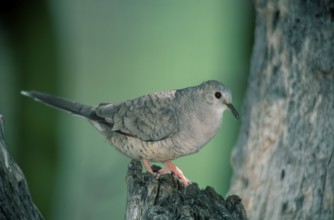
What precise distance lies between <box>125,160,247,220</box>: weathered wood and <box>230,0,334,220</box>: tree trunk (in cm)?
108

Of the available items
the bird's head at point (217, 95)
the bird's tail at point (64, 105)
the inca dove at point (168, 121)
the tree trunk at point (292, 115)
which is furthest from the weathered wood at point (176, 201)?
the bird's tail at point (64, 105)

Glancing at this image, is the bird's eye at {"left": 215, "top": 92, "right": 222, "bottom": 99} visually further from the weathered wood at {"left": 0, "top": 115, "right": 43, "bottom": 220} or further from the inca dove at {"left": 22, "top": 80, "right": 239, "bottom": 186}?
the weathered wood at {"left": 0, "top": 115, "right": 43, "bottom": 220}

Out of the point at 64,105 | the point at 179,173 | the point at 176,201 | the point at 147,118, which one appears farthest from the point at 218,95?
the point at 64,105

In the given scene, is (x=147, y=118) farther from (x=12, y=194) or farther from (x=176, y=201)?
(x=12, y=194)

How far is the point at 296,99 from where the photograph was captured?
596cm

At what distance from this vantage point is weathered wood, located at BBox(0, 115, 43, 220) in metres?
4.40

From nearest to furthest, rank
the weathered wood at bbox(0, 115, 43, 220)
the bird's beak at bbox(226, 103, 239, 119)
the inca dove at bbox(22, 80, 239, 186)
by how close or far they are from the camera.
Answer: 1. the weathered wood at bbox(0, 115, 43, 220)
2. the bird's beak at bbox(226, 103, 239, 119)
3. the inca dove at bbox(22, 80, 239, 186)

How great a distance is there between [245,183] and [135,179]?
1798 millimetres

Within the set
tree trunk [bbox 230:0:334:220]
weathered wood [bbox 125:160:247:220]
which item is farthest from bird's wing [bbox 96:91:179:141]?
tree trunk [bbox 230:0:334:220]

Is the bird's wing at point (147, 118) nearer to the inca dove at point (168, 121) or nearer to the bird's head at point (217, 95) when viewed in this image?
the inca dove at point (168, 121)

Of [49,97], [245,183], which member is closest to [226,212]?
[245,183]

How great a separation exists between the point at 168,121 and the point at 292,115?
1.08 meters

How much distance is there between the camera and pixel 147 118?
6.02 m

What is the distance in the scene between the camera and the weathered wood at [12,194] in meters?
4.40
